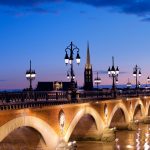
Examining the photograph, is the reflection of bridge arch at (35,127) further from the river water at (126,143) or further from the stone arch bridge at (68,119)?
the river water at (126,143)

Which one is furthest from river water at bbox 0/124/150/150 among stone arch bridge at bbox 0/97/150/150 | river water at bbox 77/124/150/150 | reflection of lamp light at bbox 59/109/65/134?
reflection of lamp light at bbox 59/109/65/134

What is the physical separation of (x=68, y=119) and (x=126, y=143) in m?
11.4

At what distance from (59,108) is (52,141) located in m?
2.39

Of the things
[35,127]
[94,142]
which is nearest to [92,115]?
[94,142]

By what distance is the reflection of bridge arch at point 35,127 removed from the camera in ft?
85.1

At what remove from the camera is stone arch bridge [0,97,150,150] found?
2675 cm

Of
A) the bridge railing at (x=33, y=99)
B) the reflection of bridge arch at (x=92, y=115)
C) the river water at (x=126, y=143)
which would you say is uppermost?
the bridge railing at (x=33, y=99)

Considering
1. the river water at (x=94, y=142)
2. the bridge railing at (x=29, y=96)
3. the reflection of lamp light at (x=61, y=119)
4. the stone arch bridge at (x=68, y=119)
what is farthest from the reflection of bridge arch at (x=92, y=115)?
the bridge railing at (x=29, y=96)

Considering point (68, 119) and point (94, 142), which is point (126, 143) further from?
point (68, 119)

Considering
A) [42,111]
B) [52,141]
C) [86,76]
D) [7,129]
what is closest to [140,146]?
[52,141]

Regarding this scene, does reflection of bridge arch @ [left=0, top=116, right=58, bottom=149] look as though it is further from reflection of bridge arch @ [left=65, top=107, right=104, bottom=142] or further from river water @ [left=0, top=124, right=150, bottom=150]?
reflection of bridge arch @ [left=65, top=107, right=104, bottom=142]

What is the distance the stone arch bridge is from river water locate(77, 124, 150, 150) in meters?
1.79

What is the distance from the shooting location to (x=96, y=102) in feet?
147

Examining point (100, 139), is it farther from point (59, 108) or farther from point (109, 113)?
point (59, 108)
